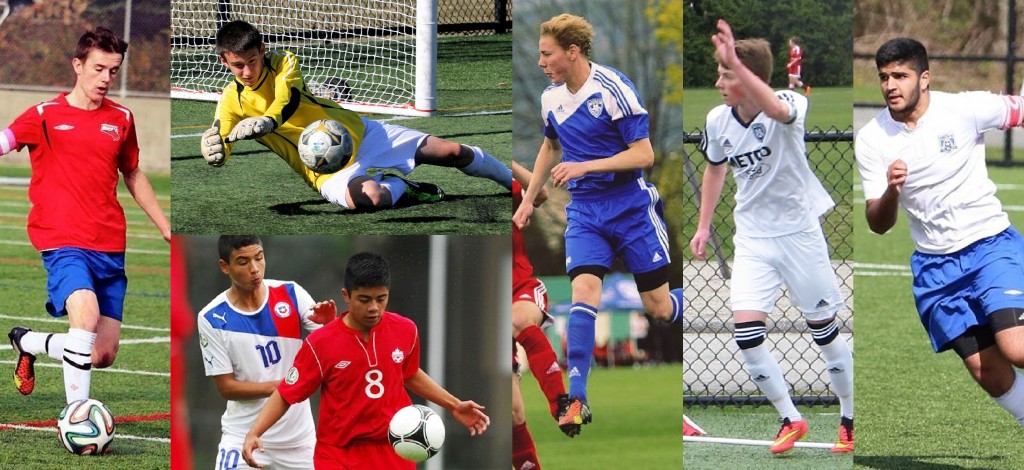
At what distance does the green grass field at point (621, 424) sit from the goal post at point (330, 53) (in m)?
1.33

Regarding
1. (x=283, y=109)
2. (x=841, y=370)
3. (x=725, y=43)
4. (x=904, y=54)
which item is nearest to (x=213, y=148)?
(x=283, y=109)

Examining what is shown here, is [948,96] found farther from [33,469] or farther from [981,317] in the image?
[33,469]

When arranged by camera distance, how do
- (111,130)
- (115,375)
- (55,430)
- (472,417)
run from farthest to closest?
(115,375)
(55,430)
(111,130)
(472,417)

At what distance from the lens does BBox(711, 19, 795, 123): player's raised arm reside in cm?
554

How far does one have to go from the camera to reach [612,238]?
18.7ft

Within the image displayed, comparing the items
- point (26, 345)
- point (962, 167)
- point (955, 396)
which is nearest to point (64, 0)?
point (26, 345)

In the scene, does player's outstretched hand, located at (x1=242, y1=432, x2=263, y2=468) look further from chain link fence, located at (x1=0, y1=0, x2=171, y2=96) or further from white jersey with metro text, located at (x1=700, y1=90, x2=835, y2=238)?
chain link fence, located at (x1=0, y1=0, x2=171, y2=96)

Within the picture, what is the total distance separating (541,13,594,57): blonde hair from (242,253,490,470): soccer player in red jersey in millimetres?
1139

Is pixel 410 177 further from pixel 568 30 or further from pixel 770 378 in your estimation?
pixel 770 378

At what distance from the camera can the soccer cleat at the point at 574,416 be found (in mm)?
5754

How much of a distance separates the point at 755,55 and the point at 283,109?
1953mm

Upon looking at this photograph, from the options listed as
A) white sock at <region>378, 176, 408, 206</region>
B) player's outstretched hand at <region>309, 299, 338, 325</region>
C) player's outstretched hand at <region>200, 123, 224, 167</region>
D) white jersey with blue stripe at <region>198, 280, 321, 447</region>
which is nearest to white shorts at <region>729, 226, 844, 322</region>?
white sock at <region>378, 176, 408, 206</region>

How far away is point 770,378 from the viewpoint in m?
5.79

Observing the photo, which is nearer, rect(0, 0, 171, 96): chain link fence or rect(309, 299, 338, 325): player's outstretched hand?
rect(309, 299, 338, 325): player's outstretched hand
